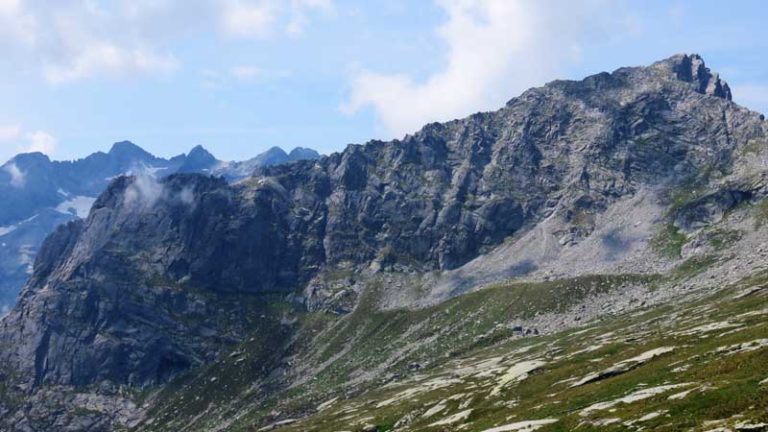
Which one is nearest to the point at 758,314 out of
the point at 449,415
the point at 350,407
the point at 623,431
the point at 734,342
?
the point at 734,342

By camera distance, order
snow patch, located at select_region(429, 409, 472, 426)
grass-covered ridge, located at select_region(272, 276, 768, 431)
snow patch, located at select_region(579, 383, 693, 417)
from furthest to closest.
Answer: snow patch, located at select_region(429, 409, 472, 426) < snow patch, located at select_region(579, 383, 693, 417) < grass-covered ridge, located at select_region(272, 276, 768, 431)

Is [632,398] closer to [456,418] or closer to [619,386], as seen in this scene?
[619,386]

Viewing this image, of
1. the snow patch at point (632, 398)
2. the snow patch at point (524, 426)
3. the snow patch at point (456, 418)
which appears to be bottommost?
the snow patch at point (456, 418)

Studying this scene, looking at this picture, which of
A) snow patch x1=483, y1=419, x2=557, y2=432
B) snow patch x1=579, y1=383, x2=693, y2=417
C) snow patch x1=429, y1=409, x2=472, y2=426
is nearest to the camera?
snow patch x1=579, y1=383, x2=693, y2=417

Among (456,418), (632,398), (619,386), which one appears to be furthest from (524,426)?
(456,418)

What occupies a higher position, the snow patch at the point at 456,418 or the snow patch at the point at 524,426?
the snow patch at the point at 524,426

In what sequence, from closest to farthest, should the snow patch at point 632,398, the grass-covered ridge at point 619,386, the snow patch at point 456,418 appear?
the grass-covered ridge at point 619,386
the snow patch at point 632,398
the snow patch at point 456,418

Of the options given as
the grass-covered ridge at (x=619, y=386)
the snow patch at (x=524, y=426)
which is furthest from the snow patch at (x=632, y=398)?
the snow patch at (x=524, y=426)

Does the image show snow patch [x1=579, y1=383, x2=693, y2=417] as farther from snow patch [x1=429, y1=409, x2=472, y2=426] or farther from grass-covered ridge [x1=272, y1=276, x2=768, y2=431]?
snow patch [x1=429, y1=409, x2=472, y2=426]

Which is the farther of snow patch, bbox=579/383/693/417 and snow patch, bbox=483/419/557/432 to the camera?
snow patch, bbox=483/419/557/432

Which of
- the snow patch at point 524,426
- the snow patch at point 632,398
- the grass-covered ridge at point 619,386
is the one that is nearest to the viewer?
the grass-covered ridge at point 619,386

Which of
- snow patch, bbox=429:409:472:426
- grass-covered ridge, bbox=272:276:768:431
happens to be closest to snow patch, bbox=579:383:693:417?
grass-covered ridge, bbox=272:276:768:431

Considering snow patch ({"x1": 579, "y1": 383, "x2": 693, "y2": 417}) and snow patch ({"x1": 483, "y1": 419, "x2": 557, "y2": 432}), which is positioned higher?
snow patch ({"x1": 579, "y1": 383, "x2": 693, "y2": 417})

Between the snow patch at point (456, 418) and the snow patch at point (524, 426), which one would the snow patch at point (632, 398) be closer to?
the snow patch at point (524, 426)
